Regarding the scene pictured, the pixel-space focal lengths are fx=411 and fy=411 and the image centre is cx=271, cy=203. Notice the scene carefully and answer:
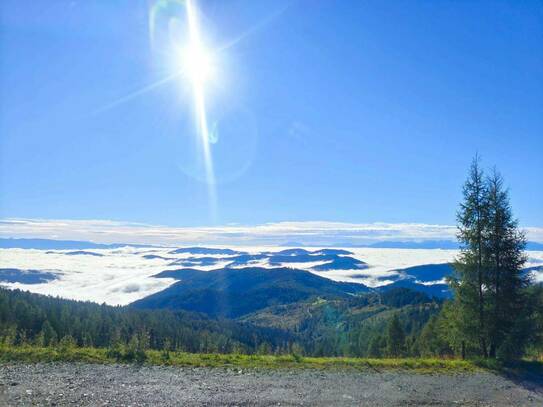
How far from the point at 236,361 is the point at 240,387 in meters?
4.74

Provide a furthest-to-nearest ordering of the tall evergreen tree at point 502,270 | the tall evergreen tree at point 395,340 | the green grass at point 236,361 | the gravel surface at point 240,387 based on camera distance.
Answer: the tall evergreen tree at point 395,340, the tall evergreen tree at point 502,270, the green grass at point 236,361, the gravel surface at point 240,387

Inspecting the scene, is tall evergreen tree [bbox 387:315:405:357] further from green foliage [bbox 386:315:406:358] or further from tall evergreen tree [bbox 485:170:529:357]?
tall evergreen tree [bbox 485:170:529:357]

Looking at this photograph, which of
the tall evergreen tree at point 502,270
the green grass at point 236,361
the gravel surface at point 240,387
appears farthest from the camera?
the tall evergreen tree at point 502,270

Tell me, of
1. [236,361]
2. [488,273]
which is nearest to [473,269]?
[488,273]

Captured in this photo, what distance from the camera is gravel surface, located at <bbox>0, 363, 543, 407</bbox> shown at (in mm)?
12391

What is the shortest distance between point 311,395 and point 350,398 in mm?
1277

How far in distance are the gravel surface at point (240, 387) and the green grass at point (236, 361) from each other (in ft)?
3.48

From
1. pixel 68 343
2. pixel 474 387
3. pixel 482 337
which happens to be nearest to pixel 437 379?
pixel 474 387

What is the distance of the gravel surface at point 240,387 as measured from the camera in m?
12.4

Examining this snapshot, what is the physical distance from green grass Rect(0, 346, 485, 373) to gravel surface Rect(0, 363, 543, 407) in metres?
1.06

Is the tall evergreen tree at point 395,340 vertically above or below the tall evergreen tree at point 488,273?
below

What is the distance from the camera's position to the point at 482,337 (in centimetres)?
2352

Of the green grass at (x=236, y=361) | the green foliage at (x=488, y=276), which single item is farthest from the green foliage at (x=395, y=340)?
the green grass at (x=236, y=361)

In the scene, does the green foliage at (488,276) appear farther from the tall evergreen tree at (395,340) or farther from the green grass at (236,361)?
the tall evergreen tree at (395,340)
